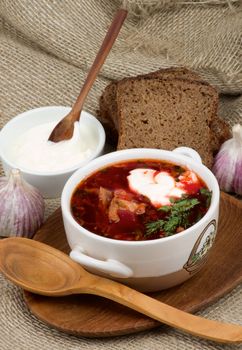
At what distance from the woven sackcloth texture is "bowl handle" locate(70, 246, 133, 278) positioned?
3.65 feet

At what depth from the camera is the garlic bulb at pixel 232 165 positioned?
2564mm

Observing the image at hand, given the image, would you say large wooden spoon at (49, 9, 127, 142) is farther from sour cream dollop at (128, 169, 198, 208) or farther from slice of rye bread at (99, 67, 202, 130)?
sour cream dollop at (128, 169, 198, 208)

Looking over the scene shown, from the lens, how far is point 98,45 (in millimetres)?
3139

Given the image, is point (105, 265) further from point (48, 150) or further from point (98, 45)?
point (98, 45)

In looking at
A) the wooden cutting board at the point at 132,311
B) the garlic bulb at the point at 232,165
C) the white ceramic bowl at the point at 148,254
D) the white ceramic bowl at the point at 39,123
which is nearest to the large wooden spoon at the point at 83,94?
the white ceramic bowl at the point at 39,123

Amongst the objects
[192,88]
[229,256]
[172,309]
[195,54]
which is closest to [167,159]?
[229,256]

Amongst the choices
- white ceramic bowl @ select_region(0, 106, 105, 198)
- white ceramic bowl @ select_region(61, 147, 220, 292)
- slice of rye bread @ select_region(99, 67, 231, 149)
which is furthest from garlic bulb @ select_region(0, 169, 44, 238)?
slice of rye bread @ select_region(99, 67, 231, 149)

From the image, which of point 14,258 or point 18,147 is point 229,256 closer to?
point 14,258

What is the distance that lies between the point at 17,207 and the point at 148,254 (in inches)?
23.0

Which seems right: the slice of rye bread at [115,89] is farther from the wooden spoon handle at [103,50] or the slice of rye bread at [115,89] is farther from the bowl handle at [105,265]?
the bowl handle at [105,265]

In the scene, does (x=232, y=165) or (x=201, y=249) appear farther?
(x=232, y=165)

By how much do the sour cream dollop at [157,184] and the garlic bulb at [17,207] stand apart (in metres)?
0.39

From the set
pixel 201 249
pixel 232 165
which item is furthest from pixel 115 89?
pixel 201 249

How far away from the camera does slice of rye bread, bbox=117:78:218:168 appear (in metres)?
2.67
